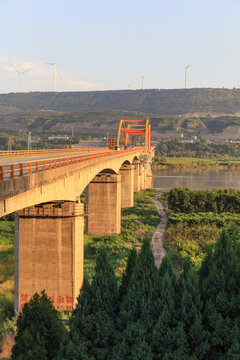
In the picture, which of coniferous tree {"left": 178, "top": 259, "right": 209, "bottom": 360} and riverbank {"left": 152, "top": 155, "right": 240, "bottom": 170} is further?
riverbank {"left": 152, "top": 155, "right": 240, "bottom": 170}

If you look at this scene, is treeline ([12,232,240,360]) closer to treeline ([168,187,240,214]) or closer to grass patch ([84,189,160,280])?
grass patch ([84,189,160,280])

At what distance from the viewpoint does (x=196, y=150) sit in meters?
191

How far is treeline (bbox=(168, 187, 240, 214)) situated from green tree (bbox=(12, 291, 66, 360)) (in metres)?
41.6

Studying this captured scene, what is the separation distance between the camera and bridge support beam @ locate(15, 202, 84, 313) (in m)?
22.3

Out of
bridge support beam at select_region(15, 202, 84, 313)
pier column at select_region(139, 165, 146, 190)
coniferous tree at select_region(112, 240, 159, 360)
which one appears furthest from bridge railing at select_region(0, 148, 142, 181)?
pier column at select_region(139, 165, 146, 190)

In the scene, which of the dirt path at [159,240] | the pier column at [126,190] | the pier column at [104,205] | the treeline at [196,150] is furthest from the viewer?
the treeline at [196,150]

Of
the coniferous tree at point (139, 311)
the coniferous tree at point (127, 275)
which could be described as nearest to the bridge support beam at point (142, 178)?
the coniferous tree at point (127, 275)

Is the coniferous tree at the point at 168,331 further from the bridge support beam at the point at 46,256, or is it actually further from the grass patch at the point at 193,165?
the grass patch at the point at 193,165

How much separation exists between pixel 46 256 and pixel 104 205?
2100 centimetres

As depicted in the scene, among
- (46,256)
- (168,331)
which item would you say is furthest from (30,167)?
(168,331)

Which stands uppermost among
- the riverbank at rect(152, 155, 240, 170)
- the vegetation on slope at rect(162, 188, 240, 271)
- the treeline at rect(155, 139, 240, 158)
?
the treeline at rect(155, 139, 240, 158)

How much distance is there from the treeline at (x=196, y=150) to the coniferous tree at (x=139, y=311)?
166 meters

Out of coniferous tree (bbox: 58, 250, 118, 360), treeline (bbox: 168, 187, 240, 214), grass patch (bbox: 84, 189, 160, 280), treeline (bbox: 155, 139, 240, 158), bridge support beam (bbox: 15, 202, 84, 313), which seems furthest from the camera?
treeline (bbox: 155, 139, 240, 158)

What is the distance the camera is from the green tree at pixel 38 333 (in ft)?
47.2
